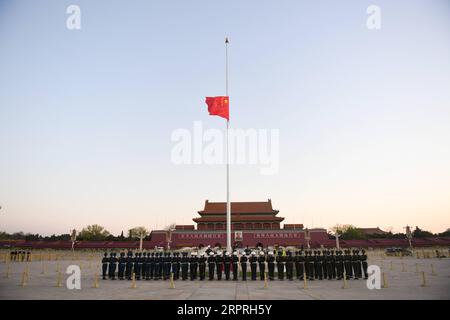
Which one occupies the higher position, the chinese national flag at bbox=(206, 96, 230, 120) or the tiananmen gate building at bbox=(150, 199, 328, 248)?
the chinese national flag at bbox=(206, 96, 230, 120)

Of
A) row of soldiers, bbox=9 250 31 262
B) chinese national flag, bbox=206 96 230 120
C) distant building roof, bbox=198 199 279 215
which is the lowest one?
row of soldiers, bbox=9 250 31 262

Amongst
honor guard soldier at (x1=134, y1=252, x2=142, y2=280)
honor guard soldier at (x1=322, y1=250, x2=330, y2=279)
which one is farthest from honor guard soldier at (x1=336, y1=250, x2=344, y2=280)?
honor guard soldier at (x1=134, y1=252, x2=142, y2=280)

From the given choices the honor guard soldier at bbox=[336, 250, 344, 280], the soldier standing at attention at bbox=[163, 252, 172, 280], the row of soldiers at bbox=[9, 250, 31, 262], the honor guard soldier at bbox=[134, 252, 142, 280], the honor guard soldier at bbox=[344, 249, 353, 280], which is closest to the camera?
the honor guard soldier at bbox=[336, 250, 344, 280]

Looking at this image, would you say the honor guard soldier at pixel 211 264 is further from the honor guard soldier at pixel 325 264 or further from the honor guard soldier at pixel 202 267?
the honor guard soldier at pixel 325 264

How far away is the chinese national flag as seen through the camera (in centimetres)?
1825

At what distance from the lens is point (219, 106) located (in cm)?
1842

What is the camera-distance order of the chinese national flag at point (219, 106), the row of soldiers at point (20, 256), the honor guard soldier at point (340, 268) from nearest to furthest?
the honor guard soldier at point (340, 268) → the chinese national flag at point (219, 106) → the row of soldiers at point (20, 256)

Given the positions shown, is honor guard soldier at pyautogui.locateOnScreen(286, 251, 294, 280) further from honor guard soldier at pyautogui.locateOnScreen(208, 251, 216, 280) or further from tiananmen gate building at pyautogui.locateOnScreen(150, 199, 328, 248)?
tiananmen gate building at pyautogui.locateOnScreen(150, 199, 328, 248)

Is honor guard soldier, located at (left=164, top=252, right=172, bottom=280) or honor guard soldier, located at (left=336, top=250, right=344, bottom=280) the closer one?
honor guard soldier, located at (left=336, top=250, right=344, bottom=280)

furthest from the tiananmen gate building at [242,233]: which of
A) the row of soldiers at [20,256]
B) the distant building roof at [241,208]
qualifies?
the row of soldiers at [20,256]

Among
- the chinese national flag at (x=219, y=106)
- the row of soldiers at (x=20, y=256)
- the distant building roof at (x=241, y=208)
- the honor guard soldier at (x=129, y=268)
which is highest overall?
the chinese national flag at (x=219, y=106)

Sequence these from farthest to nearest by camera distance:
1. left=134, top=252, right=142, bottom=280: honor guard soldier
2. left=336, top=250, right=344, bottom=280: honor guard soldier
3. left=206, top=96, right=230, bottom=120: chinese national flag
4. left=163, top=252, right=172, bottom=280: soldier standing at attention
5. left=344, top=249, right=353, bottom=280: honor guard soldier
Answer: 1. left=206, top=96, right=230, bottom=120: chinese national flag
2. left=134, top=252, right=142, bottom=280: honor guard soldier
3. left=163, top=252, right=172, bottom=280: soldier standing at attention
4. left=344, top=249, right=353, bottom=280: honor guard soldier
5. left=336, top=250, right=344, bottom=280: honor guard soldier

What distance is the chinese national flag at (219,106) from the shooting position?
18.2 meters
